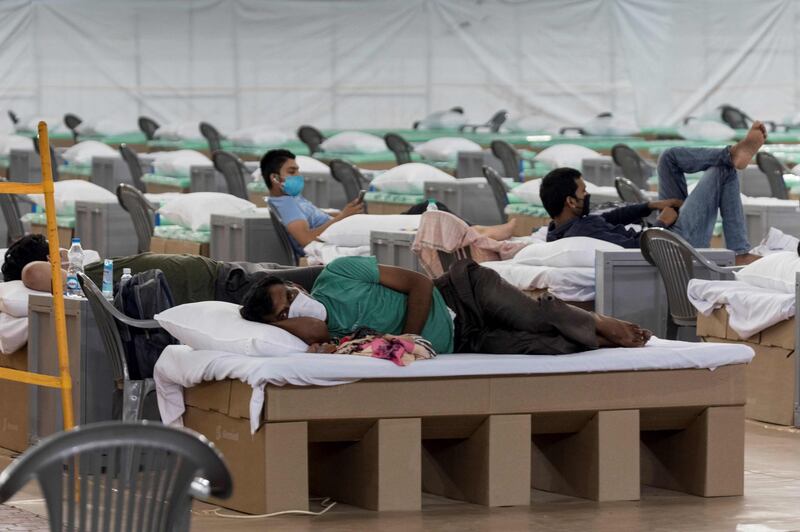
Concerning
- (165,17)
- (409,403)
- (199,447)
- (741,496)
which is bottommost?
(741,496)

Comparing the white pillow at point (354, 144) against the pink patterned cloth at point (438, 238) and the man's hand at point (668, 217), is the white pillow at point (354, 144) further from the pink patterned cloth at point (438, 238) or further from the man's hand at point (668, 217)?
the pink patterned cloth at point (438, 238)

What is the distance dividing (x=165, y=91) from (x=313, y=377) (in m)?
14.5

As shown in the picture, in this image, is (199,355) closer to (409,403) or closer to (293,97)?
(409,403)

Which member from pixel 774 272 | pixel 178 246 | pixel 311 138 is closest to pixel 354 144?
pixel 311 138

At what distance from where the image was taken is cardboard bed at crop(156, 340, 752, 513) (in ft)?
14.5

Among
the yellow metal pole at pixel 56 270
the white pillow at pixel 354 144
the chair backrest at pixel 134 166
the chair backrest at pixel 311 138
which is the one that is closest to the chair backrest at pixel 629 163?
the chair backrest at pixel 134 166

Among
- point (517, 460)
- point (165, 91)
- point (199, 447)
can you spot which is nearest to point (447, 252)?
point (517, 460)

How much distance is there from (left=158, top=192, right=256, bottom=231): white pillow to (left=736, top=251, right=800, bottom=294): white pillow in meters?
3.60

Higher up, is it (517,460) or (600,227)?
(600,227)

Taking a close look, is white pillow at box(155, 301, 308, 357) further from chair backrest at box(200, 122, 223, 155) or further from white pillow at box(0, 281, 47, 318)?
chair backrest at box(200, 122, 223, 155)

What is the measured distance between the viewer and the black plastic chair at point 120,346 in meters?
4.98

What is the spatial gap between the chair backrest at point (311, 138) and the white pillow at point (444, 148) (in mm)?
1630

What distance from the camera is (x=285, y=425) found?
440 cm

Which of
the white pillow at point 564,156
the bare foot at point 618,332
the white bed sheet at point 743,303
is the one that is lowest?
the white bed sheet at point 743,303
